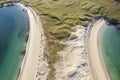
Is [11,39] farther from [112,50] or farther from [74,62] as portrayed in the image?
[112,50]

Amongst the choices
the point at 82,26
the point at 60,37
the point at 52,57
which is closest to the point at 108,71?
the point at 52,57

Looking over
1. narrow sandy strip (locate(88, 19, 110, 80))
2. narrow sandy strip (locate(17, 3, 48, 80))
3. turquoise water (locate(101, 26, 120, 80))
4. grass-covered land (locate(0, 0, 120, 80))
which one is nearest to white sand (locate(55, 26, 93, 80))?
narrow sandy strip (locate(88, 19, 110, 80))

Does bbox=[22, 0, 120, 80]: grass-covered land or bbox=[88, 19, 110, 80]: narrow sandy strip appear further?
bbox=[22, 0, 120, 80]: grass-covered land

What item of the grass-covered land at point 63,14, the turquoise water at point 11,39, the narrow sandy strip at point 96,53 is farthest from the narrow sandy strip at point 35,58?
the narrow sandy strip at point 96,53

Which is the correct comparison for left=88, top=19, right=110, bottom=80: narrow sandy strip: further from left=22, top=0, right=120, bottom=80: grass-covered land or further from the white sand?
left=22, top=0, right=120, bottom=80: grass-covered land

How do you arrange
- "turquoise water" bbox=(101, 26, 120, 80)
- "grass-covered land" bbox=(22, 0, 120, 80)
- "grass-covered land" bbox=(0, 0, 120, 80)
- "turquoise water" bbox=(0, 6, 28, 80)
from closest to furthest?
"turquoise water" bbox=(101, 26, 120, 80), "turquoise water" bbox=(0, 6, 28, 80), "grass-covered land" bbox=(0, 0, 120, 80), "grass-covered land" bbox=(22, 0, 120, 80)

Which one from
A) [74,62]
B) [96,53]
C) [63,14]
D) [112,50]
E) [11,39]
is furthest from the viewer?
[63,14]

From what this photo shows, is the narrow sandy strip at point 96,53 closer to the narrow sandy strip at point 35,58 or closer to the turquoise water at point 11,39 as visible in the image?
the narrow sandy strip at point 35,58

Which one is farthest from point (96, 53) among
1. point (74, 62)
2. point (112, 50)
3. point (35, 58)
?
point (35, 58)
